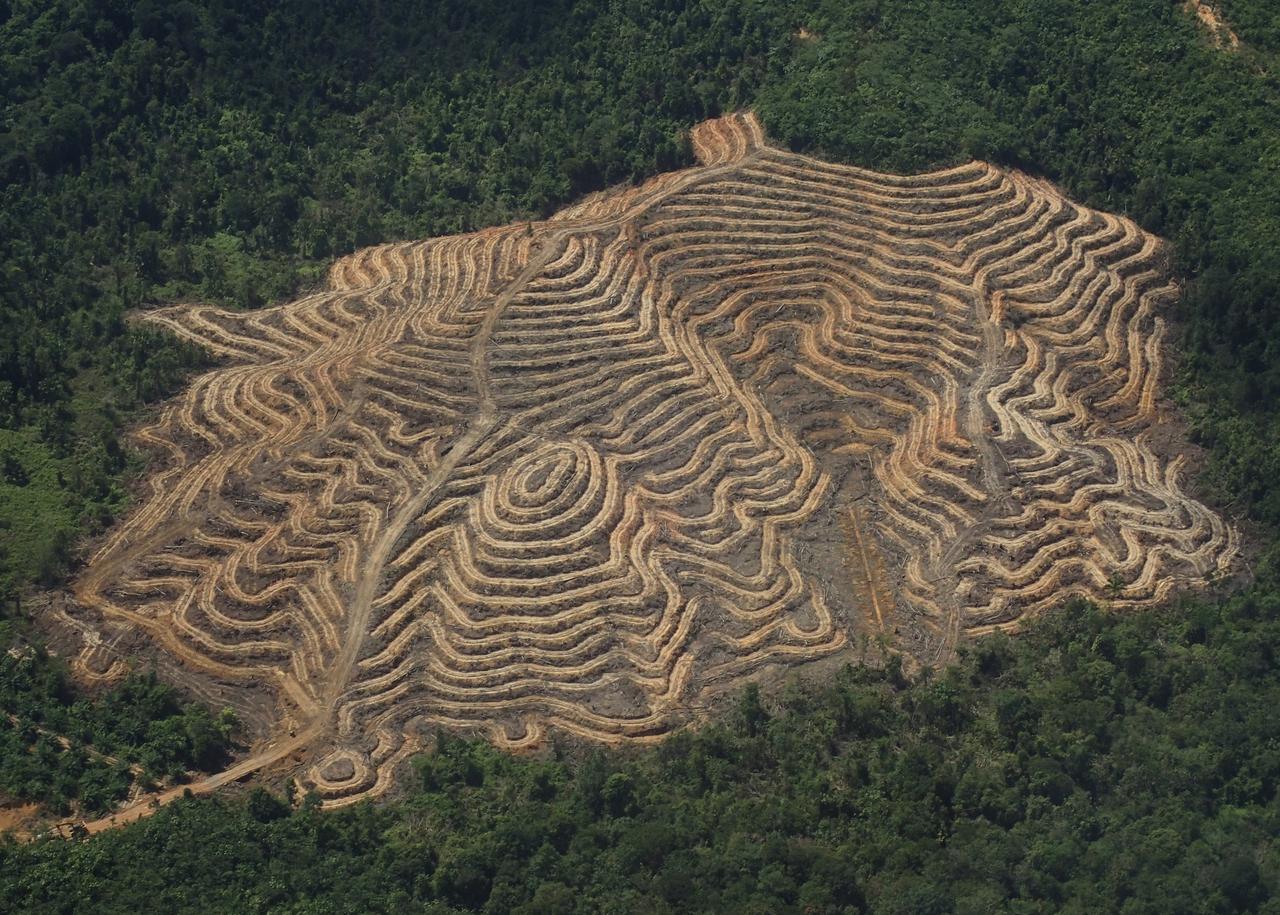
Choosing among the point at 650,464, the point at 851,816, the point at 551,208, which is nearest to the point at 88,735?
the point at 650,464

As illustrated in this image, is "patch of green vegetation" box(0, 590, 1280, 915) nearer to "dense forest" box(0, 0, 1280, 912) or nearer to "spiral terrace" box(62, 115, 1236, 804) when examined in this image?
"dense forest" box(0, 0, 1280, 912)

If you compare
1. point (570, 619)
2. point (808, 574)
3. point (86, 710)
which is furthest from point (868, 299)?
point (86, 710)

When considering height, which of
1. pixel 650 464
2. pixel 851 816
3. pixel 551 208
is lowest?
pixel 851 816

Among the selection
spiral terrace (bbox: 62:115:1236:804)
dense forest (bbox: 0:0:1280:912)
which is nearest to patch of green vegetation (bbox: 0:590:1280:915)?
dense forest (bbox: 0:0:1280:912)

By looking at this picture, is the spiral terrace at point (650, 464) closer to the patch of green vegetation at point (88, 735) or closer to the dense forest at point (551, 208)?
the patch of green vegetation at point (88, 735)

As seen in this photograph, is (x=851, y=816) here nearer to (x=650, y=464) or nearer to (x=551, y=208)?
(x=650, y=464)

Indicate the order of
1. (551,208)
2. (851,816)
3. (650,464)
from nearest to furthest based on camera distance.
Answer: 1. (851,816)
2. (650,464)
3. (551,208)
